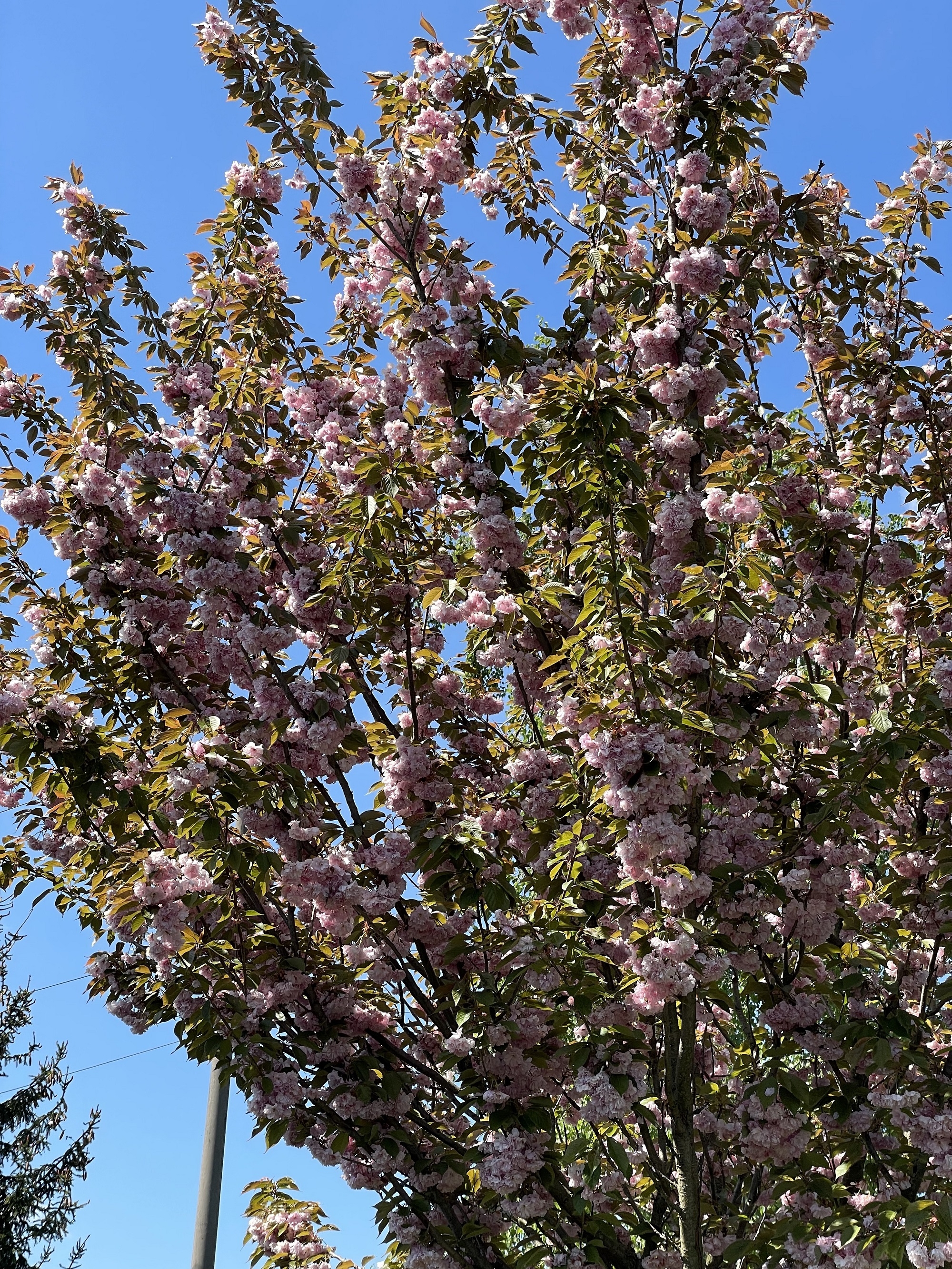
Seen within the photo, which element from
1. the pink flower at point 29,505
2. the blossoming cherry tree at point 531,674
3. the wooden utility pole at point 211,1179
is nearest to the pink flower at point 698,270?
the blossoming cherry tree at point 531,674

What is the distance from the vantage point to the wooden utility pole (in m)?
6.52

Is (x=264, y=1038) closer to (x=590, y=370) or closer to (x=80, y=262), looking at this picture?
(x=590, y=370)

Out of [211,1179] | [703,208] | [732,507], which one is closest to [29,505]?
[732,507]

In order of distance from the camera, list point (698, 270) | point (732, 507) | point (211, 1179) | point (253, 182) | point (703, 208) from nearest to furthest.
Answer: point (732, 507) → point (698, 270) → point (703, 208) → point (253, 182) → point (211, 1179)

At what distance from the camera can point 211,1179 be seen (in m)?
6.58

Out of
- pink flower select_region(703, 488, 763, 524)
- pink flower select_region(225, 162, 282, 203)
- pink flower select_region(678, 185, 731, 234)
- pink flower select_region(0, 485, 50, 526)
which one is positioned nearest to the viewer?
pink flower select_region(703, 488, 763, 524)

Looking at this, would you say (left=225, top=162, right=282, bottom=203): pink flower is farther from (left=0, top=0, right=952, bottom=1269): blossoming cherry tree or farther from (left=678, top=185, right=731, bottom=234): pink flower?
(left=678, top=185, right=731, bottom=234): pink flower

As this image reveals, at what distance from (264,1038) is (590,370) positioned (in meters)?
2.54

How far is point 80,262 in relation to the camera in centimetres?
491

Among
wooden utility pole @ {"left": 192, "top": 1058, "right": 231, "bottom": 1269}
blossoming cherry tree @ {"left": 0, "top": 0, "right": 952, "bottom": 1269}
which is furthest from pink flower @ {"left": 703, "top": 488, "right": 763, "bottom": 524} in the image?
wooden utility pole @ {"left": 192, "top": 1058, "right": 231, "bottom": 1269}

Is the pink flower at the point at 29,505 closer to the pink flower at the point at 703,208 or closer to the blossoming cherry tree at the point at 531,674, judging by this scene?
the blossoming cherry tree at the point at 531,674

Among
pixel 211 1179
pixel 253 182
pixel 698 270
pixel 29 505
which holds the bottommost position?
pixel 211 1179

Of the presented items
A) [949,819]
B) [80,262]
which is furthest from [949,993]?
[80,262]

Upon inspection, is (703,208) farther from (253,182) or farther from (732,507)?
(253,182)
